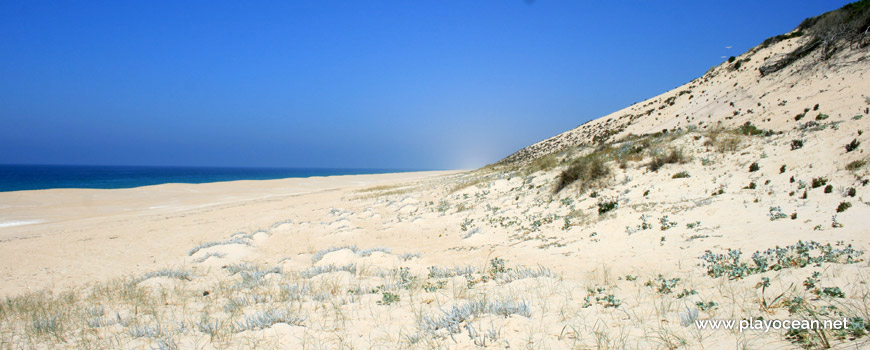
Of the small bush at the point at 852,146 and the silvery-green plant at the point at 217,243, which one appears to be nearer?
the small bush at the point at 852,146

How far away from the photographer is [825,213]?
7207 mm

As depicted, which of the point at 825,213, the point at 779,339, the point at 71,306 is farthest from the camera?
the point at 825,213

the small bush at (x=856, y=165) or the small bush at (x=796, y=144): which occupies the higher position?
the small bush at (x=796, y=144)

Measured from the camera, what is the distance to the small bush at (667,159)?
514 inches

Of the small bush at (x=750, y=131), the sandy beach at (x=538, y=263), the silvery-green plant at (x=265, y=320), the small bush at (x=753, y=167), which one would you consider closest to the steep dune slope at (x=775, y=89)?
the sandy beach at (x=538, y=263)

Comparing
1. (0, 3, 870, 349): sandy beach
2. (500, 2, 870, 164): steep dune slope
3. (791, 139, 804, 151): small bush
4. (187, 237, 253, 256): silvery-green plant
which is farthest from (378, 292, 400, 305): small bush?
(500, 2, 870, 164): steep dune slope

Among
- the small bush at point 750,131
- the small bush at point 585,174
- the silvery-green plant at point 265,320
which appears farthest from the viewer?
the small bush at point 750,131

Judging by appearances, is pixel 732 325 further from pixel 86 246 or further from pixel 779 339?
pixel 86 246

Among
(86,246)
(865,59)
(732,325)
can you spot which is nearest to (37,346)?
(732,325)

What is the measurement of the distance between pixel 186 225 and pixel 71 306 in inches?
483

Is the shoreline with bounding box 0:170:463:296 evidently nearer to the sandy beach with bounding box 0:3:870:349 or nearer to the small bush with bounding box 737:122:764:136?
the sandy beach with bounding box 0:3:870:349

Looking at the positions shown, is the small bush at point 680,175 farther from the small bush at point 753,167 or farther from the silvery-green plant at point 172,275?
the silvery-green plant at point 172,275

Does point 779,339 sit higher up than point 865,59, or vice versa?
point 865,59

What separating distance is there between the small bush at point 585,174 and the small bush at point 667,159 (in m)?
1.51
